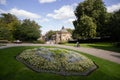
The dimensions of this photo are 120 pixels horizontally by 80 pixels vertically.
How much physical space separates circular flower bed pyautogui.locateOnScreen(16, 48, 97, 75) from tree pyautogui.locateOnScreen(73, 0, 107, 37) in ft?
151

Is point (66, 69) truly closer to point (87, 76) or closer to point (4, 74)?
point (87, 76)

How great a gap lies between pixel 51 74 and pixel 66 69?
4.96ft

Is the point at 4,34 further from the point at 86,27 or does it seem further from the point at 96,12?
the point at 96,12

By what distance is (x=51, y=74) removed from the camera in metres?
11.9

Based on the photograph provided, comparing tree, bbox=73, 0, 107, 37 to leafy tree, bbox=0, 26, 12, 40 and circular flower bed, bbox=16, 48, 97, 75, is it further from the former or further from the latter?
circular flower bed, bbox=16, 48, 97, 75

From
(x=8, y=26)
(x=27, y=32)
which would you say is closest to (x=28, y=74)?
(x=27, y=32)

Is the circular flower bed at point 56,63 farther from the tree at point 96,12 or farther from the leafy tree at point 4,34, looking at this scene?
the tree at point 96,12

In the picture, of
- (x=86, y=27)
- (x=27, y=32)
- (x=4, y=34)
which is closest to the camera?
(x=86, y=27)

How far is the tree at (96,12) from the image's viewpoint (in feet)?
194

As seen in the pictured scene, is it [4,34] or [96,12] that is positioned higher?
[96,12]

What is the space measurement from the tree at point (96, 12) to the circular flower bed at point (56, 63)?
45.9m

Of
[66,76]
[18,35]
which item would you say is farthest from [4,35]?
[66,76]

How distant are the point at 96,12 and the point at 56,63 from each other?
49646 mm

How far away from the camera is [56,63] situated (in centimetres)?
1348
